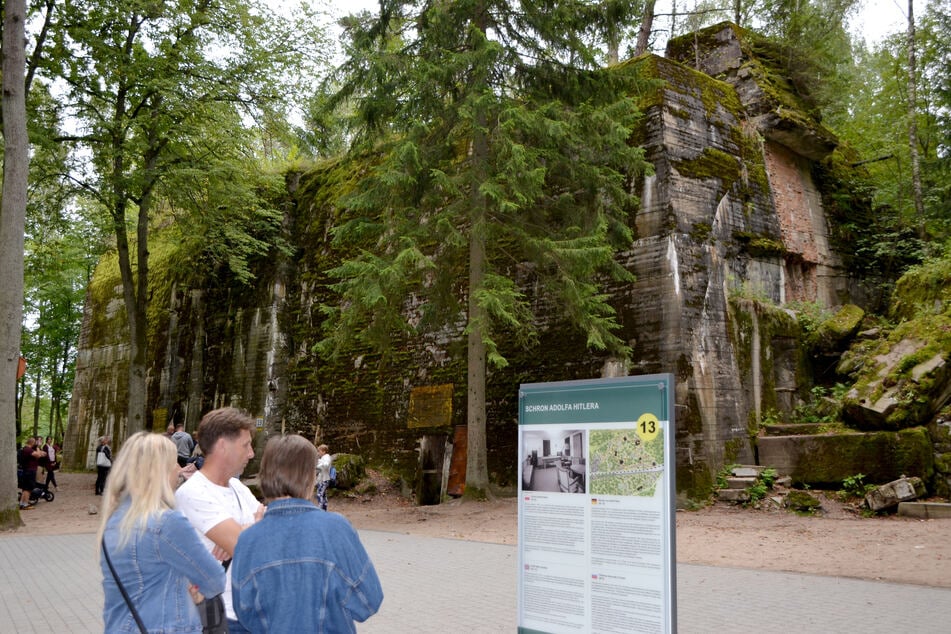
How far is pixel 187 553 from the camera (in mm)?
3076

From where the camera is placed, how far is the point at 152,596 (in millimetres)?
3082

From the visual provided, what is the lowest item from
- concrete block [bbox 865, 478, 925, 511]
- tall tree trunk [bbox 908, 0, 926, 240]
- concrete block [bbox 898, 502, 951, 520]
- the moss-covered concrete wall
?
concrete block [bbox 898, 502, 951, 520]

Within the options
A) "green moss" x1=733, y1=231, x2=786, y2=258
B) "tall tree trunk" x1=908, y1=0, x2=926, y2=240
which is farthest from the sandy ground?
"tall tree trunk" x1=908, y1=0, x2=926, y2=240

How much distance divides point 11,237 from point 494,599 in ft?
36.3

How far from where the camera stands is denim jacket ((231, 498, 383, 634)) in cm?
286

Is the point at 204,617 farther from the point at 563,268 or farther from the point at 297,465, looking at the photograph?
the point at 563,268

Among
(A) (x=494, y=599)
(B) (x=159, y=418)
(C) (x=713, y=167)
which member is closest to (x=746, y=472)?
(C) (x=713, y=167)

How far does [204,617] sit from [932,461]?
13.3 metres

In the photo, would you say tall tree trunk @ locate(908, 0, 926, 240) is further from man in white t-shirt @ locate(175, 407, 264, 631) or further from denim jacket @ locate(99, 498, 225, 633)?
denim jacket @ locate(99, 498, 225, 633)

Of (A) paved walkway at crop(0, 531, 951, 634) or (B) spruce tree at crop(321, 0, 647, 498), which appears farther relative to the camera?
(B) spruce tree at crop(321, 0, 647, 498)

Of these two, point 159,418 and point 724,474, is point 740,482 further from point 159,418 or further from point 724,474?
point 159,418

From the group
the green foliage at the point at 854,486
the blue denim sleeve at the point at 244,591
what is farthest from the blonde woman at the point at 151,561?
the green foliage at the point at 854,486

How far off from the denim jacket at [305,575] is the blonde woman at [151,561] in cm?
25

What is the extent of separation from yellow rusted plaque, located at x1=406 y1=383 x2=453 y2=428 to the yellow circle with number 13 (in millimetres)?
14456
